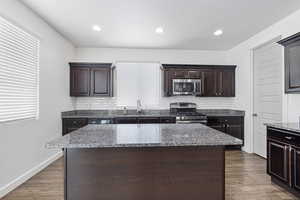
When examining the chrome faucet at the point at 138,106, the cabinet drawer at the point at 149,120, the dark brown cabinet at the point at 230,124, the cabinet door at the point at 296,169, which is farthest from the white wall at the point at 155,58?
the cabinet door at the point at 296,169

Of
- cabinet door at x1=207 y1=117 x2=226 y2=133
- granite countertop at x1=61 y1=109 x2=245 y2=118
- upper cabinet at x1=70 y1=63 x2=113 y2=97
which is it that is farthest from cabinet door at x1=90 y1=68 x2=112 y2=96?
cabinet door at x1=207 y1=117 x2=226 y2=133

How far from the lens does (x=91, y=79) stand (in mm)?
4875

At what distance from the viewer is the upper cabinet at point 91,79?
4.86 metres

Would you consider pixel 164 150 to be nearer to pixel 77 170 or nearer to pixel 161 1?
pixel 77 170

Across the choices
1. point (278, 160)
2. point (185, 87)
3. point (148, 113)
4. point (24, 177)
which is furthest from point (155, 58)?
point (24, 177)

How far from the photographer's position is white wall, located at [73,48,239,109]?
521cm

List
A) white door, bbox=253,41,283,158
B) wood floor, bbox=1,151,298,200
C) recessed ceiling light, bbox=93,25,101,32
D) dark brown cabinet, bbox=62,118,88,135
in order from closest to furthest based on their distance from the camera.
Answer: wood floor, bbox=1,151,298,200 → recessed ceiling light, bbox=93,25,101,32 → white door, bbox=253,41,283,158 → dark brown cabinet, bbox=62,118,88,135

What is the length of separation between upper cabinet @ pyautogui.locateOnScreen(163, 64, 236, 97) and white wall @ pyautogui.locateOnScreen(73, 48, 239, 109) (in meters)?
0.37

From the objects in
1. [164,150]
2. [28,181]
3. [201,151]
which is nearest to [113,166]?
[164,150]

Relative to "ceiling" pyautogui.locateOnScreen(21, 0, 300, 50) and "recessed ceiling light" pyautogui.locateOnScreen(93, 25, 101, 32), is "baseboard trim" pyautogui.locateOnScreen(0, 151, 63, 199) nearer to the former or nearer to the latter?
"ceiling" pyautogui.locateOnScreen(21, 0, 300, 50)

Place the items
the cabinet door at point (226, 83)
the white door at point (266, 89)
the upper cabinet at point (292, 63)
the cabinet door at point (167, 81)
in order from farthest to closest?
the cabinet door at point (226, 83), the cabinet door at point (167, 81), the white door at point (266, 89), the upper cabinet at point (292, 63)

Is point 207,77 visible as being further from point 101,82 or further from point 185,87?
point 101,82

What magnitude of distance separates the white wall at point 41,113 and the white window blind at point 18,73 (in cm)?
11

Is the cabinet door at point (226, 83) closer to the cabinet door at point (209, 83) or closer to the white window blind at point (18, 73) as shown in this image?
the cabinet door at point (209, 83)
